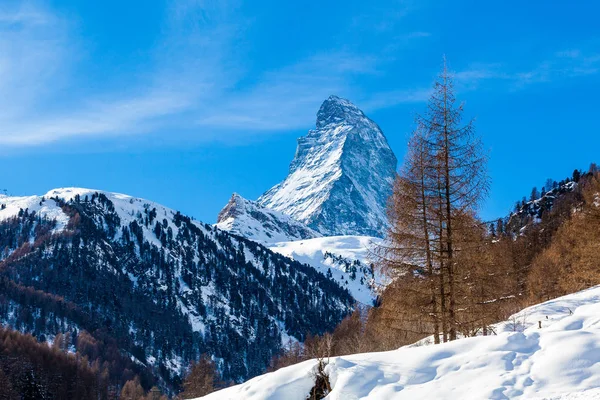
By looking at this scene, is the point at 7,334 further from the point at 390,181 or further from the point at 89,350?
the point at 390,181

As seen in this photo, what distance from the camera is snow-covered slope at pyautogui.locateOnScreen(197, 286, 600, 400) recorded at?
392 inches

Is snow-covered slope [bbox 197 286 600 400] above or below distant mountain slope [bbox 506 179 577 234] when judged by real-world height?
below

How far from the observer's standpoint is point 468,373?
35.7 feet

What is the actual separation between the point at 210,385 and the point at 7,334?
7590 cm

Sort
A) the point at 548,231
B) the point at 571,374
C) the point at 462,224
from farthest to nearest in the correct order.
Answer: the point at 548,231
the point at 462,224
the point at 571,374

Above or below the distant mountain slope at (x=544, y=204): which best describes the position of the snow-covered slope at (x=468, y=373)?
below

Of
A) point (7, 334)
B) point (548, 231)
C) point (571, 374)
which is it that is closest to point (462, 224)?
point (571, 374)

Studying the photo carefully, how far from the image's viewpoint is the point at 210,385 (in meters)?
63.3

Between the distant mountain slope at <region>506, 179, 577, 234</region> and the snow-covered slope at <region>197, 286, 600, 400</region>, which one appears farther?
the distant mountain slope at <region>506, 179, 577, 234</region>

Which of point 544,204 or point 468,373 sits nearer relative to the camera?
point 468,373

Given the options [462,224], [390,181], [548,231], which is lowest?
[462,224]

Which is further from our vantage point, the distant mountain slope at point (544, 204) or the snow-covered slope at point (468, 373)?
the distant mountain slope at point (544, 204)

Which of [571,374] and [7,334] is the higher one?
[7,334]

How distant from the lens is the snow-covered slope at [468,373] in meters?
9.97
